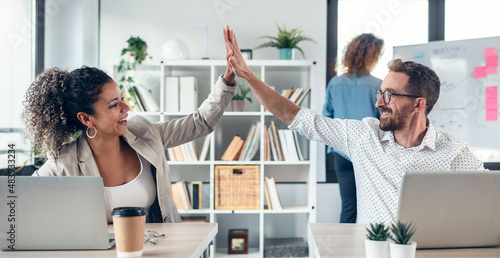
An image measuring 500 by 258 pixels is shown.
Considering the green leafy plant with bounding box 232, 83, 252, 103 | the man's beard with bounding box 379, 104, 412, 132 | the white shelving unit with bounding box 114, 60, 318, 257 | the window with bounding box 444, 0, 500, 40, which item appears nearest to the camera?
the man's beard with bounding box 379, 104, 412, 132

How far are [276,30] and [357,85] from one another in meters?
0.97

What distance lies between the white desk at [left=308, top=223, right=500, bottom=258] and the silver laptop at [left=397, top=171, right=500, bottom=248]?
0.03 meters

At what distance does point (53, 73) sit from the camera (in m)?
1.70

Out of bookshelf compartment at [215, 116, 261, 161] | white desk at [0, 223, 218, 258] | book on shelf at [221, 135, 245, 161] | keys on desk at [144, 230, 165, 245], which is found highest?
bookshelf compartment at [215, 116, 261, 161]

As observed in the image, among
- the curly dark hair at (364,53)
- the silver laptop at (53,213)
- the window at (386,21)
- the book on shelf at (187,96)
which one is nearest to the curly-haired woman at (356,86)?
the curly dark hair at (364,53)

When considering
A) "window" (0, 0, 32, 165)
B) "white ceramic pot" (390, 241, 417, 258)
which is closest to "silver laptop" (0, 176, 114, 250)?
"white ceramic pot" (390, 241, 417, 258)

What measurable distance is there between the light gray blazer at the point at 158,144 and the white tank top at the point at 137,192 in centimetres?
4

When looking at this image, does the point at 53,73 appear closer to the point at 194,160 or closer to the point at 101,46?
the point at 194,160

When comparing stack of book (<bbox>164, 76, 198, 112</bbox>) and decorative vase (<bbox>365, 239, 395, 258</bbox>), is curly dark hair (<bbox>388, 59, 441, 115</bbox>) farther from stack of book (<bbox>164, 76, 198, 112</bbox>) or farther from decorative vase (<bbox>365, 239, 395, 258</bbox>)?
stack of book (<bbox>164, 76, 198, 112</bbox>)

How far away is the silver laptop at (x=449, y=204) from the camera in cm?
105

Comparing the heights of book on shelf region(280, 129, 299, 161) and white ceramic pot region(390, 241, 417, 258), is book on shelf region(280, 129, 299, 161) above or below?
above

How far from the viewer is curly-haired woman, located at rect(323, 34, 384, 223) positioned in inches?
114

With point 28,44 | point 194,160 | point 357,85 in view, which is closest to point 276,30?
point 357,85

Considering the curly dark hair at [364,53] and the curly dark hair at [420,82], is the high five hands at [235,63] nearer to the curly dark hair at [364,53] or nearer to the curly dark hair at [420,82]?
the curly dark hair at [420,82]
